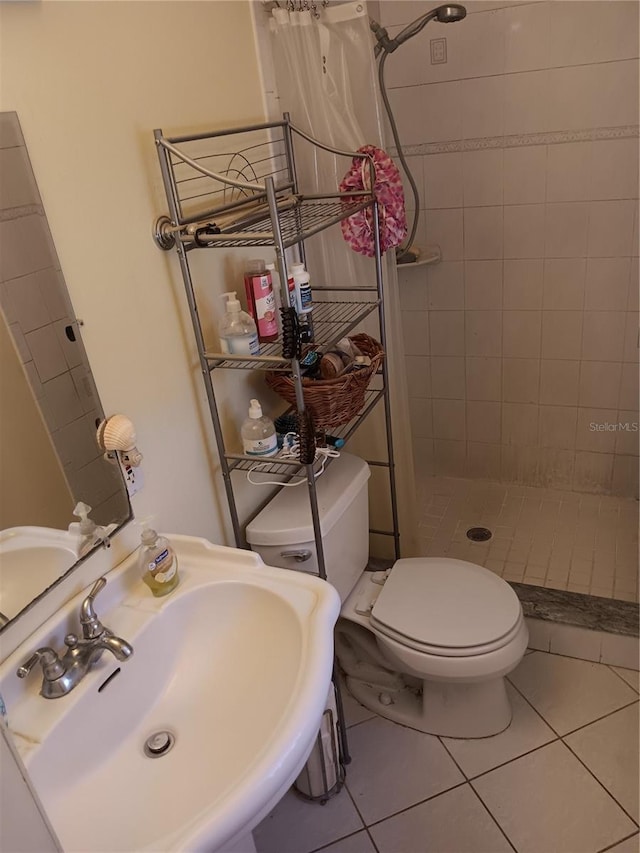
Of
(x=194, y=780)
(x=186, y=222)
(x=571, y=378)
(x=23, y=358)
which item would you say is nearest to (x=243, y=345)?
(x=186, y=222)

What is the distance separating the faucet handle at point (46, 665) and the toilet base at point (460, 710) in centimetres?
107

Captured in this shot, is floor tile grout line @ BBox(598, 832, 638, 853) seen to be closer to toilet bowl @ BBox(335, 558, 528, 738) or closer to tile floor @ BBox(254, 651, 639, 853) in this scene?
tile floor @ BBox(254, 651, 639, 853)

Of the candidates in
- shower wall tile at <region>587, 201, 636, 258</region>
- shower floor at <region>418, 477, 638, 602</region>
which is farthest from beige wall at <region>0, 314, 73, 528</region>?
shower wall tile at <region>587, 201, 636, 258</region>

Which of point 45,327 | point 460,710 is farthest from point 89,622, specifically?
point 460,710

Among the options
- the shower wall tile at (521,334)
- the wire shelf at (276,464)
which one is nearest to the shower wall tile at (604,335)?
the shower wall tile at (521,334)

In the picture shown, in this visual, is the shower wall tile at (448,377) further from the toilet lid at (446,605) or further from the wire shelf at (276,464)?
the toilet lid at (446,605)

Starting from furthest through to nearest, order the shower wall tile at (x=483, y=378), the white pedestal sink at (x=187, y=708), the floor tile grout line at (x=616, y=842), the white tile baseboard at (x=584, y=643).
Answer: the shower wall tile at (x=483, y=378), the white tile baseboard at (x=584, y=643), the floor tile grout line at (x=616, y=842), the white pedestal sink at (x=187, y=708)

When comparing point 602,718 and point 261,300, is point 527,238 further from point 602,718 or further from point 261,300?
point 602,718

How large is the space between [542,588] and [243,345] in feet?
4.22

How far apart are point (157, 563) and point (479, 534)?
1548 mm

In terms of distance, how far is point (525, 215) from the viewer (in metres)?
2.24

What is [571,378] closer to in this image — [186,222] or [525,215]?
[525,215]

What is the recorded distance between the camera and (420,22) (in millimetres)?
1830

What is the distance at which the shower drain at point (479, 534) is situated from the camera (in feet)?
7.83
